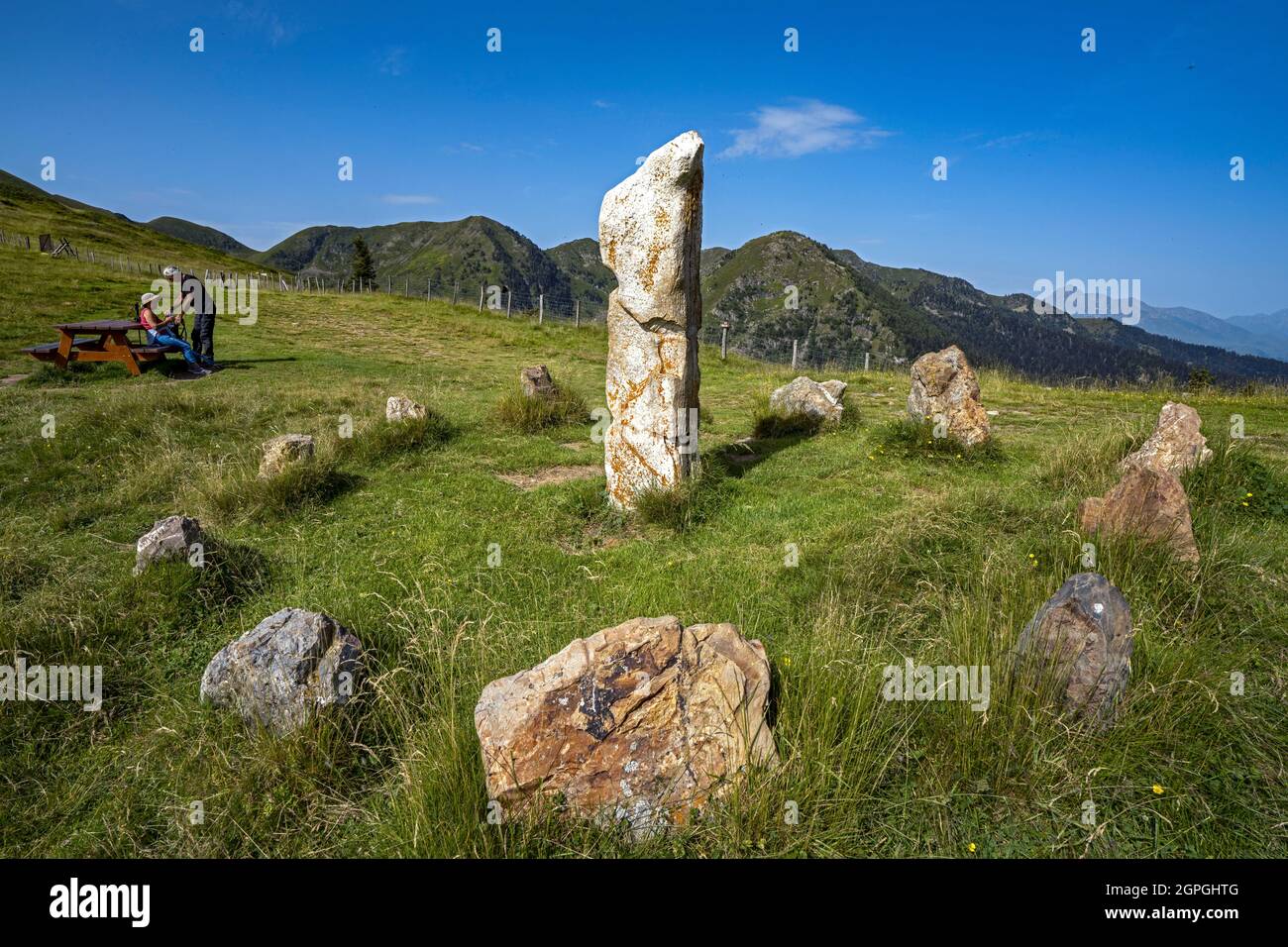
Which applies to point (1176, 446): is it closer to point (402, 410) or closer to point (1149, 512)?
point (1149, 512)

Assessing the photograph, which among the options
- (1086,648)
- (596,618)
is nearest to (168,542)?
(596,618)

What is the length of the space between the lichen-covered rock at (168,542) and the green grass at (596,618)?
0.46 feet

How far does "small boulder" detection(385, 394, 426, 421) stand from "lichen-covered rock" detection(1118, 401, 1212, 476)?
8.42 meters

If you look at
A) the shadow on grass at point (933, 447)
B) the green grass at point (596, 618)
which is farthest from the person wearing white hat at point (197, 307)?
the shadow on grass at point (933, 447)

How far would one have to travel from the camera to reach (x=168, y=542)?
5.01m

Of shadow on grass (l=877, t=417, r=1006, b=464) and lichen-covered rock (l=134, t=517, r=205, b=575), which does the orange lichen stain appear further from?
lichen-covered rock (l=134, t=517, r=205, b=575)

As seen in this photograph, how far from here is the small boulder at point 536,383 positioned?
1091 cm

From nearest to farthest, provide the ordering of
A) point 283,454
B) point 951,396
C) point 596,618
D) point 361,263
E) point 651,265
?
point 596,618, point 651,265, point 283,454, point 951,396, point 361,263

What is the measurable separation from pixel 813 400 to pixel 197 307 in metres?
12.7

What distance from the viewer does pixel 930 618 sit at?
4.34 m

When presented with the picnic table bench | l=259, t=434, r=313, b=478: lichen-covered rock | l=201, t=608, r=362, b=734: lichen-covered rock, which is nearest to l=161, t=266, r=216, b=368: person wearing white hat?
the picnic table bench

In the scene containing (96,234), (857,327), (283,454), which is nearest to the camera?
(283,454)

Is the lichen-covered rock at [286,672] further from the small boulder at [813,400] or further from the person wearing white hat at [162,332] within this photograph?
the person wearing white hat at [162,332]

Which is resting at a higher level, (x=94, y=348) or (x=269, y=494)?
(x=94, y=348)
